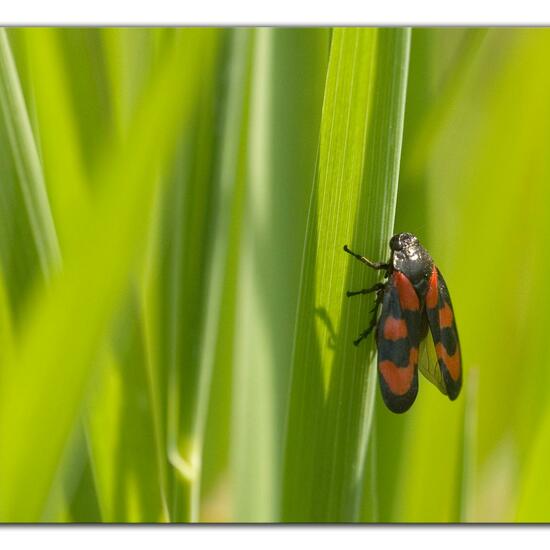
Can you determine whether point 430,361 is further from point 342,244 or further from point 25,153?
point 25,153

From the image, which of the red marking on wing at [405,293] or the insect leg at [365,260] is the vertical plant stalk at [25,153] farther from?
the red marking on wing at [405,293]

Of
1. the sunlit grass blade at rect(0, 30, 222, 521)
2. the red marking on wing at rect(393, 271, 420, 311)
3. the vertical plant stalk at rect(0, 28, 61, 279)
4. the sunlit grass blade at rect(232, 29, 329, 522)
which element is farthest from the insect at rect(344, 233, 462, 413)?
the vertical plant stalk at rect(0, 28, 61, 279)

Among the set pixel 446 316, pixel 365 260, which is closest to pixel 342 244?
pixel 365 260

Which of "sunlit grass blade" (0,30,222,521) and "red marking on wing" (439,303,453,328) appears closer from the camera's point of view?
"sunlit grass blade" (0,30,222,521)

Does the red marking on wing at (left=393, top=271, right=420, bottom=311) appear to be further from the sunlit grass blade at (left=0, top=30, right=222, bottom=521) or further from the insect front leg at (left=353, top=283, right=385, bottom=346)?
the sunlit grass blade at (left=0, top=30, right=222, bottom=521)

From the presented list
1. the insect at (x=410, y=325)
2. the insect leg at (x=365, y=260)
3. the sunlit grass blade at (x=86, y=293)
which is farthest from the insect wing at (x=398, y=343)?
the sunlit grass blade at (x=86, y=293)
